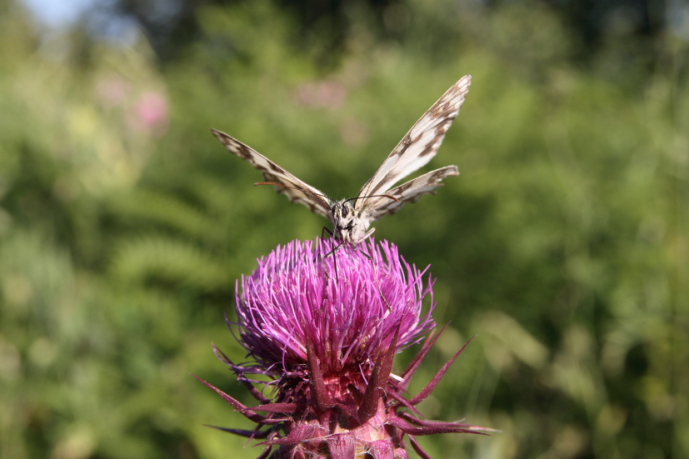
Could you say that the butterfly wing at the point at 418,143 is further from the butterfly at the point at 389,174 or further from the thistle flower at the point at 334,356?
the thistle flower at the point at 334,356

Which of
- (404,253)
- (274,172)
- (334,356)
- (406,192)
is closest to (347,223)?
(406,192)

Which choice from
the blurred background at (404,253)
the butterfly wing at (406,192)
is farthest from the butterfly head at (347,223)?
the blurred background at (404,253)

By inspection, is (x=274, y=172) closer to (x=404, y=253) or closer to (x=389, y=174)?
(x=389, y=174)

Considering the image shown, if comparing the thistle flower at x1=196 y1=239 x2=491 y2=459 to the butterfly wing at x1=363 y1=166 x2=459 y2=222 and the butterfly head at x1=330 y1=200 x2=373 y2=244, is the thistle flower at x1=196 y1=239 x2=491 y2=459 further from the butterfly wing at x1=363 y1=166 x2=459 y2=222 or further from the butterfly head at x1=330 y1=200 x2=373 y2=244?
the butterfly wing at x1=363 y1=166 x2=459 y2=222

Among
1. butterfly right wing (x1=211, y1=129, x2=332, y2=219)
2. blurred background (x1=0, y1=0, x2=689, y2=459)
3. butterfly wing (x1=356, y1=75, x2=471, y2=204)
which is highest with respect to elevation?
butterfly wing (x1=356, y1=75, x2=471, y2=204)

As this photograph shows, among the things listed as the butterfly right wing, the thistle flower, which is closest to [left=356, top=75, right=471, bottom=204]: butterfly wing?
the butterfly right wing
